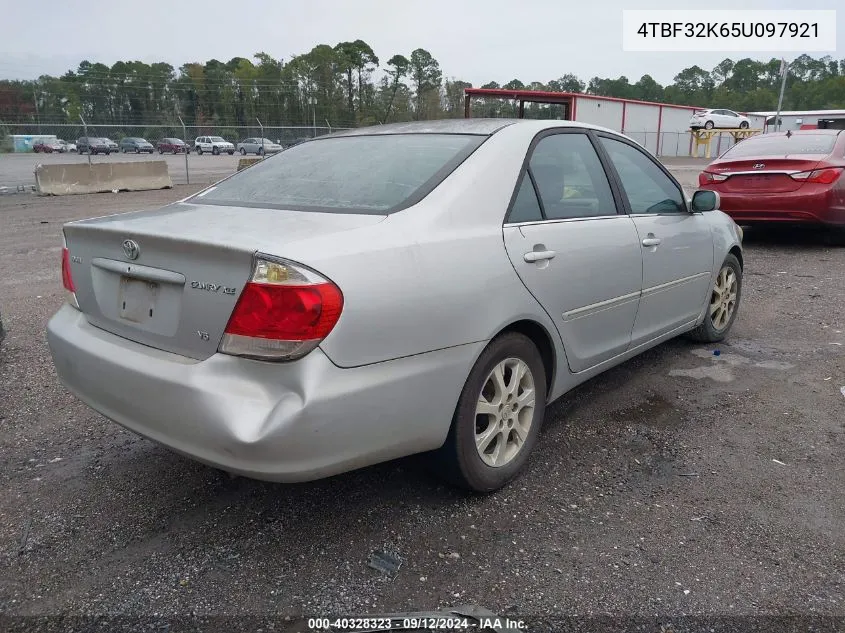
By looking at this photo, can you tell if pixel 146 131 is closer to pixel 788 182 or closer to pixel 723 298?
pixel 788 182

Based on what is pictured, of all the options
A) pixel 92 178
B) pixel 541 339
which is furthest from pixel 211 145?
pixel 541 339

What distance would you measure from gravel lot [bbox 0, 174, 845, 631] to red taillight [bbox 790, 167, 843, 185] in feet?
15.8

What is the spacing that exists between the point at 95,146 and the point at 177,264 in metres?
31.1

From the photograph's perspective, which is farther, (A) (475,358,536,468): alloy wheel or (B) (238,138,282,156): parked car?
(B) (238,138,282,156): parked car

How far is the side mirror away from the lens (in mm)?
4258

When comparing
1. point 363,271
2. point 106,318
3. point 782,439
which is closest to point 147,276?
point 106,318

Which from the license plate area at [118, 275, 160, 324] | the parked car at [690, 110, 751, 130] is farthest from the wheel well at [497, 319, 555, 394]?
the parked car at [690, 110, 751, 130]

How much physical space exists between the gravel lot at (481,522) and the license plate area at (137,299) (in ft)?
2.77

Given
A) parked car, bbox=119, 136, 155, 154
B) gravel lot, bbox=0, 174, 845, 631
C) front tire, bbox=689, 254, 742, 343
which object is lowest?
gravel lot, bbox=0, 174, 845, 631

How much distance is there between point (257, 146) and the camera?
33.3 m

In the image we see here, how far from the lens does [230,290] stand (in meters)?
2.20

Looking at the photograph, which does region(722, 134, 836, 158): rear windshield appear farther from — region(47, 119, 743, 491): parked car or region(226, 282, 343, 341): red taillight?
region(226, 282, 343, 341): red taillight

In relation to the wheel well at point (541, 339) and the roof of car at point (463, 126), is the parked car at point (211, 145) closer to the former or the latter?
→ the roof of car at point (463, 126)

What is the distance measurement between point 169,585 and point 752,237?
379 inches
